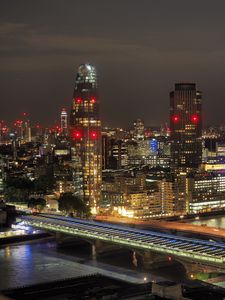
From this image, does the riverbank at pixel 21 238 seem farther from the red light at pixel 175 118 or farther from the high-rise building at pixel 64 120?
the high-rise building at pixel 64 120

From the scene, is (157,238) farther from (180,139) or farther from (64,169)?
(180,139)

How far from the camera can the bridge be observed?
469 inches

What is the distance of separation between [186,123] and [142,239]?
25649mm

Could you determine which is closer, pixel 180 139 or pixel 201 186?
pixel 201 186

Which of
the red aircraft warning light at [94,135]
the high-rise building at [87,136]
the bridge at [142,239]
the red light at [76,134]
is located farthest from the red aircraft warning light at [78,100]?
the bridge at [142,239]

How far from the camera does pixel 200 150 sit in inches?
1426

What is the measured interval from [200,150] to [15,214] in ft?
63.3

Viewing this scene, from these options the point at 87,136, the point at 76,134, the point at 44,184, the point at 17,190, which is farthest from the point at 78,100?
the point at 17,190

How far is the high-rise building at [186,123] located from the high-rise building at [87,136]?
30.3 feet

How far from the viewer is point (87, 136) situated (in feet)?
85.4

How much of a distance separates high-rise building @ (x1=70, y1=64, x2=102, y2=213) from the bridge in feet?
23.5

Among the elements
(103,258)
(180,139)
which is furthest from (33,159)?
(103,258)

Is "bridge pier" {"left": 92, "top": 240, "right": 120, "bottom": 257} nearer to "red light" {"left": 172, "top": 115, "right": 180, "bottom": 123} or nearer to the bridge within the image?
the bridge

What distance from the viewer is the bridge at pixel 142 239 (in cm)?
1192
